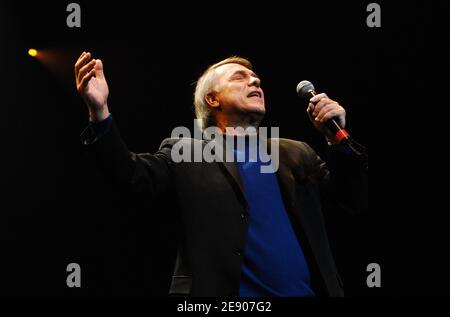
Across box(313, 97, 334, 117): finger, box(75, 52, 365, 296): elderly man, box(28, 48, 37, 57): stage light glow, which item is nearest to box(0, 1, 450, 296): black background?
box(28, 48, 37, 57): stage light glow

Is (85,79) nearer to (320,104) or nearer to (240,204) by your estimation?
(240,204)

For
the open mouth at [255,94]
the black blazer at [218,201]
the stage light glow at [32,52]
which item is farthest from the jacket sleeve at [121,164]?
the stage light glow at [32,52]

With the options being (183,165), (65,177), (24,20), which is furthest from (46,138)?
(183,165)

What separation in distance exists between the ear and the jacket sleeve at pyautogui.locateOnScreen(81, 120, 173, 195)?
1.42 feet

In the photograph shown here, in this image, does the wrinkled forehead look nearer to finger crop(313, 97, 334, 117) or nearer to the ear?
the ear

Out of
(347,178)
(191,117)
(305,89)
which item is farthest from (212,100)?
(191,117)

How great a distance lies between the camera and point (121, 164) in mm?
1322

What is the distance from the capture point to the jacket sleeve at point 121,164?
1.29 meters

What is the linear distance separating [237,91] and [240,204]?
19.4 inches

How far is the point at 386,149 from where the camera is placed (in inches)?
111

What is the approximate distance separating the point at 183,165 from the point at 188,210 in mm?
164

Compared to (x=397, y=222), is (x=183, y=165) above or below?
above

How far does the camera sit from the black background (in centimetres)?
275
